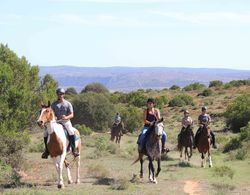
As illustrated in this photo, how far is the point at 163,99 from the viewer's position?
6675 centimetres

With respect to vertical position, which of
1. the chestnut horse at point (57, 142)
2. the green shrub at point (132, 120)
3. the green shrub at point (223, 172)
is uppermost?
the chestnut horse at point (57, 142)

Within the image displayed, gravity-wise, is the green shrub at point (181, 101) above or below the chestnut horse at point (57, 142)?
below

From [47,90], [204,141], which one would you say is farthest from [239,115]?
[47,90]

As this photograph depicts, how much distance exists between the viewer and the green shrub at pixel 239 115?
3950cm

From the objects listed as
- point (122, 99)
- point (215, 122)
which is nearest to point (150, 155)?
point (215, 122)

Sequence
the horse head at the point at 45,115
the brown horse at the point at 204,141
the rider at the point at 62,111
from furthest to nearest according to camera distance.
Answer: the brown horse at the point at 204,141 < the rider at the point at 62,111 < the horse head at the point at 45,115

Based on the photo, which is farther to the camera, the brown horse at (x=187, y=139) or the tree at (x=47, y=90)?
the brown horse at (x=187, y=139)

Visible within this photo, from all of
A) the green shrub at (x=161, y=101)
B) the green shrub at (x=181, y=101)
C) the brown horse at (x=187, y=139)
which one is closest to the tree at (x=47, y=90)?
the brown horse at (x=187, y=139)

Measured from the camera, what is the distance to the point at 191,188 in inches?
621

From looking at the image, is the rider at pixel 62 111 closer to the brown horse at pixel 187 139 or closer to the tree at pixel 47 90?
the tree at pixel 47 90

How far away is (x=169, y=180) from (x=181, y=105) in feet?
151

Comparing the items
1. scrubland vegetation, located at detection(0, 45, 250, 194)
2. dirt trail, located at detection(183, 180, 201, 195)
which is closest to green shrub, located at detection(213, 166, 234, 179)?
scrubland vegetation, located at detection(0, 45, 250, 194)

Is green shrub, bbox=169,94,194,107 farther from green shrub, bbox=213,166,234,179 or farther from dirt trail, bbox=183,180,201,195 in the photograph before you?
dirt trail, bbox=183,180,201,195

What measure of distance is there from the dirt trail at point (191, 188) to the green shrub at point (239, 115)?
23241 mm
